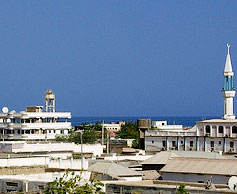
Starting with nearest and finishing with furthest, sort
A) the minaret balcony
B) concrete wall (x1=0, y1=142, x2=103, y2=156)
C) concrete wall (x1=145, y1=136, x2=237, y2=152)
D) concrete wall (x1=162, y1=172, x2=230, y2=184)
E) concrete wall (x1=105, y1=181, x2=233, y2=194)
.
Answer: concrete wall (x1=105, y1=181, x2=233, y2=194)
concrete wall (x1=162, y1=172, x2=230, y2=184)
concrete wall (x1=0, y1=142, x2=103, y2=156)
concrete wall (x1=145, y1=136, x2=237, y2=152)
the minaret balcony

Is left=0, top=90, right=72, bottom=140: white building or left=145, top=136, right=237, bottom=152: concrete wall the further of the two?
left=0, top=90, right=72, bottom=140: white building

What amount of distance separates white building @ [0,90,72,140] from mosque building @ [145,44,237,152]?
18859mm

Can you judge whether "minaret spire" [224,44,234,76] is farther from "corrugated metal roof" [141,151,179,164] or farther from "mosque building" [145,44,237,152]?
"corrugated metal roof" [141,151,179,164]

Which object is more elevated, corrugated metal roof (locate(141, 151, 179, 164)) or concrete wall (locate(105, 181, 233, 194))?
corrugated metal roof (locate(141, 151, 179, 164))

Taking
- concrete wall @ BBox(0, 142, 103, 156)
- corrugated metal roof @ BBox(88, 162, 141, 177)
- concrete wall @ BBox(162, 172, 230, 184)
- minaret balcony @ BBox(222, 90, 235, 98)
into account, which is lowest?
concrete wall @ BBox(162, 172, 230, 184)

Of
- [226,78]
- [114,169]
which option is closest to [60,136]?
[226,78]

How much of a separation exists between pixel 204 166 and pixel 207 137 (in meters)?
38.9

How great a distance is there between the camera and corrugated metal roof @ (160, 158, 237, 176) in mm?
57875

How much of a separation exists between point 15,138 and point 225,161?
2438 inches

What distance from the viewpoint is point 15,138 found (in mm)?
118500

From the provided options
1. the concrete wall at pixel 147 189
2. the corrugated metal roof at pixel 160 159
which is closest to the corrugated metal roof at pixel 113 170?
the concrete wall at pixel 147 189

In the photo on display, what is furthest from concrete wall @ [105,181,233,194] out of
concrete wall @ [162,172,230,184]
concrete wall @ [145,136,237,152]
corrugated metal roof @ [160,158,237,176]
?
concrete wall @ [145,136,237,152]

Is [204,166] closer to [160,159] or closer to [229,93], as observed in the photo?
[160,159]

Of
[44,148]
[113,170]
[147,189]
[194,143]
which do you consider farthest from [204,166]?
[194,143]
